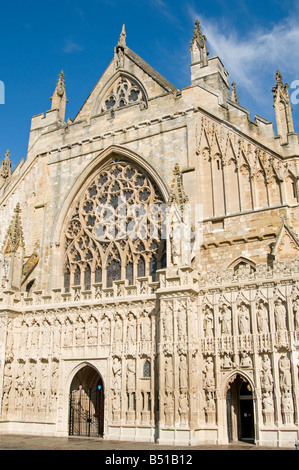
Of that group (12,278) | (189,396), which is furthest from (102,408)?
(12,278)

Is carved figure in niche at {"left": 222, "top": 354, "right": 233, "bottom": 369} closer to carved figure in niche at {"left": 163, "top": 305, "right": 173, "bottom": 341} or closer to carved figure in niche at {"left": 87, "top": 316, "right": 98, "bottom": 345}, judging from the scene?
carved figure in niche at {"left": 163, "top": 305, "right": 173, "bottom": 341}

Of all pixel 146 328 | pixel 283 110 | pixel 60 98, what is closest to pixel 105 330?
pixel 146 328

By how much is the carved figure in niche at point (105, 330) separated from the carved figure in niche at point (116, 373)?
0.72 metres

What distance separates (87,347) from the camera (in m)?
16.6

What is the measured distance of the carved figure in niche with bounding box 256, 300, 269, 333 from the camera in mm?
13797

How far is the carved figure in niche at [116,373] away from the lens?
1569 cm

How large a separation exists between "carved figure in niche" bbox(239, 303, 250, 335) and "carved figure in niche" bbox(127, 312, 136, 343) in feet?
11.7

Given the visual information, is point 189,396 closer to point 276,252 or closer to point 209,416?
point 209,416

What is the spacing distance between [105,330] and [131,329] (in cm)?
106

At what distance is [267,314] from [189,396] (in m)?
3.15

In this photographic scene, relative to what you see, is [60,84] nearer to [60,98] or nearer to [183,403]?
[60,98]

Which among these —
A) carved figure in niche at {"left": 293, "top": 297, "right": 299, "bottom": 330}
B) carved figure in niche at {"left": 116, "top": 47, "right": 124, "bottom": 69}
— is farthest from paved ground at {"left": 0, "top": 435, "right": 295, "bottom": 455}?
carved figure in niche at {"left": 116, "top": 47, "right": 124, "bottom": 69}

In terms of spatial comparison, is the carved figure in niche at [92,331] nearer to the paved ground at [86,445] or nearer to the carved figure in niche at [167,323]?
the carved figure in niche at [167,323]

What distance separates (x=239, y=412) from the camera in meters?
15.0
